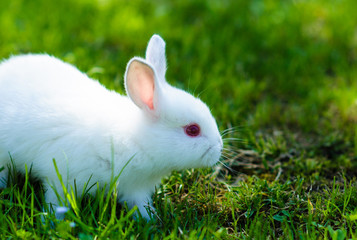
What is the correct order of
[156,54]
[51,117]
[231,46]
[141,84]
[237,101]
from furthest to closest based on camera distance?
[231,46], [237,101], [156,54], [51,117], [141,84]

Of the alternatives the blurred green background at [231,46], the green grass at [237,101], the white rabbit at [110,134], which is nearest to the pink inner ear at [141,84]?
the white rabbit at [110,134]

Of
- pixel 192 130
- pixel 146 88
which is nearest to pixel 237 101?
pixel 192 130

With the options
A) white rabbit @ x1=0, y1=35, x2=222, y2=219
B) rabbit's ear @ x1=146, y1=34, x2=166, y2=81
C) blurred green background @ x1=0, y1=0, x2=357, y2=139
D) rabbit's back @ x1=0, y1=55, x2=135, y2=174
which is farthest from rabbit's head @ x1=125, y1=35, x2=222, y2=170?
blurred green background @ x1=0, y1=0, x2=357, y2=139

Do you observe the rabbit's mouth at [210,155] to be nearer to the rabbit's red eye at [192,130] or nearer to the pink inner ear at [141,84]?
the rabbit's red eye at [192,130]

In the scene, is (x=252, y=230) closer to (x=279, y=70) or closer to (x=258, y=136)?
(x=258, y=136)

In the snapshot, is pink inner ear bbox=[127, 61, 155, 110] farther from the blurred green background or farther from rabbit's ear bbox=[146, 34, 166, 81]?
the blurred green background

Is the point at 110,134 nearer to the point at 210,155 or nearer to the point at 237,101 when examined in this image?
the point at 210,155

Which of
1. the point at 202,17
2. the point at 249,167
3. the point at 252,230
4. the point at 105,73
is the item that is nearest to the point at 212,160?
the point at 252,230
